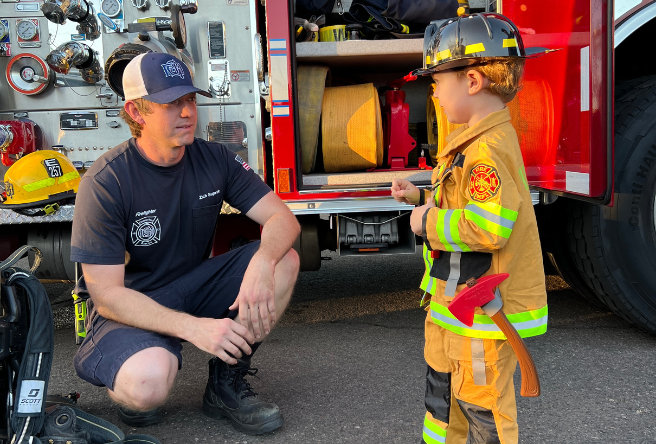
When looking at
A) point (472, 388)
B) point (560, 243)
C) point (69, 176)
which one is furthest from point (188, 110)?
point (560, 243)

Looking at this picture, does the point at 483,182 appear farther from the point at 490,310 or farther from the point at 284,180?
the point at 284,180

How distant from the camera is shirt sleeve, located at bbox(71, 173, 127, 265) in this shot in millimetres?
2105

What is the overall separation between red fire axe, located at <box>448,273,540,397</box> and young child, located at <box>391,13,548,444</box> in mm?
68

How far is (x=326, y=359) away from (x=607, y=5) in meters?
1.94

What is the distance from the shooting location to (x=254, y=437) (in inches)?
87.2

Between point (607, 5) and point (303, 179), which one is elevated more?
point (607, 5)

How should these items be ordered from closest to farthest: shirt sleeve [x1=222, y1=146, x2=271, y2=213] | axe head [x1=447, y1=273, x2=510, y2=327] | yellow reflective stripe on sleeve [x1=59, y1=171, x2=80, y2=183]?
axe head [x1=447, y1=273, x2=510, y2=327] → shirt sleeve [x1=222, y1=146, x2=271, y2=213] → yellow reflective stripe on sleeve [x1=59, y1=171, x2=80, y2=183]

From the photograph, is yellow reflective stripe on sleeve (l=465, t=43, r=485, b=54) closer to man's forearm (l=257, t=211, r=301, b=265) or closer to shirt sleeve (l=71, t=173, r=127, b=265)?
man's forearm (l=257, t=211, r=301, b=265)

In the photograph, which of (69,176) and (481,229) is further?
(69,176)

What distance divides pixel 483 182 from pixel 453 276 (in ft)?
0.95

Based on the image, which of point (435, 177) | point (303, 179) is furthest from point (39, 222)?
point (435, 177)

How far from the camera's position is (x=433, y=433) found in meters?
1.76

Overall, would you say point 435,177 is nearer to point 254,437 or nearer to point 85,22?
point 254,437

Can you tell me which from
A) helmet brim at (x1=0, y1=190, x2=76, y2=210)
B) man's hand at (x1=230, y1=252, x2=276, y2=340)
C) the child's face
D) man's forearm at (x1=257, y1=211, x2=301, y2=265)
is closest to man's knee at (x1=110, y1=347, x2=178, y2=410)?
man's hand at (x1=230, y1=252, x2=276, y2=340)
